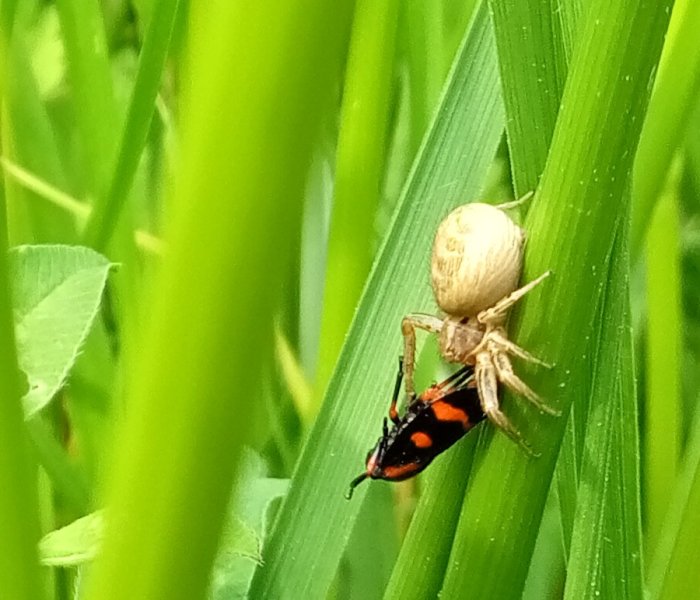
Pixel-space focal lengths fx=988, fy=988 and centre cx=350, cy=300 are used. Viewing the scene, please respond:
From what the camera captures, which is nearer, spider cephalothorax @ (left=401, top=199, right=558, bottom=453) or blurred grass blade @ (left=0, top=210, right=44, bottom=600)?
blurred grass blade @ (left=0, top=210, right=44, bottom=600)

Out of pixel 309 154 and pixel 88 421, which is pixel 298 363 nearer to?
pixel 88 421

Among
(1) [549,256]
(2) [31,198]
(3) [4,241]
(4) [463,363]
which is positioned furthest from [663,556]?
(2) [31,198]

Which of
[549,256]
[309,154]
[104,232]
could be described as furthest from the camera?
[104,232]

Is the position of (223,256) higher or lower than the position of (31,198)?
higher

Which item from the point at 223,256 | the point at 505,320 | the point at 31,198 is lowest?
the point at 31,198

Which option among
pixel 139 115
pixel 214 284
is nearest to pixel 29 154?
pixel 139 115

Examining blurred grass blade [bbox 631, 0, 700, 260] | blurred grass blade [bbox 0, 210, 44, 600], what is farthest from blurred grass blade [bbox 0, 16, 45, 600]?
blurred grass blade [bbox 631, 0, 700, 260]

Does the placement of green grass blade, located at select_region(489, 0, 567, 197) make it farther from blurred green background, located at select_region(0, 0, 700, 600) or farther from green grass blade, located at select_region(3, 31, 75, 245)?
green grass blade, located at select_region(3, 31, 75, 245)

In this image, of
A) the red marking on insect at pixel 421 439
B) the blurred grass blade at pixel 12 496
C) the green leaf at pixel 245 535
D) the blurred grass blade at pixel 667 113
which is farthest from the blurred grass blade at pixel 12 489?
the blurred grass blade at pixel 667 113
